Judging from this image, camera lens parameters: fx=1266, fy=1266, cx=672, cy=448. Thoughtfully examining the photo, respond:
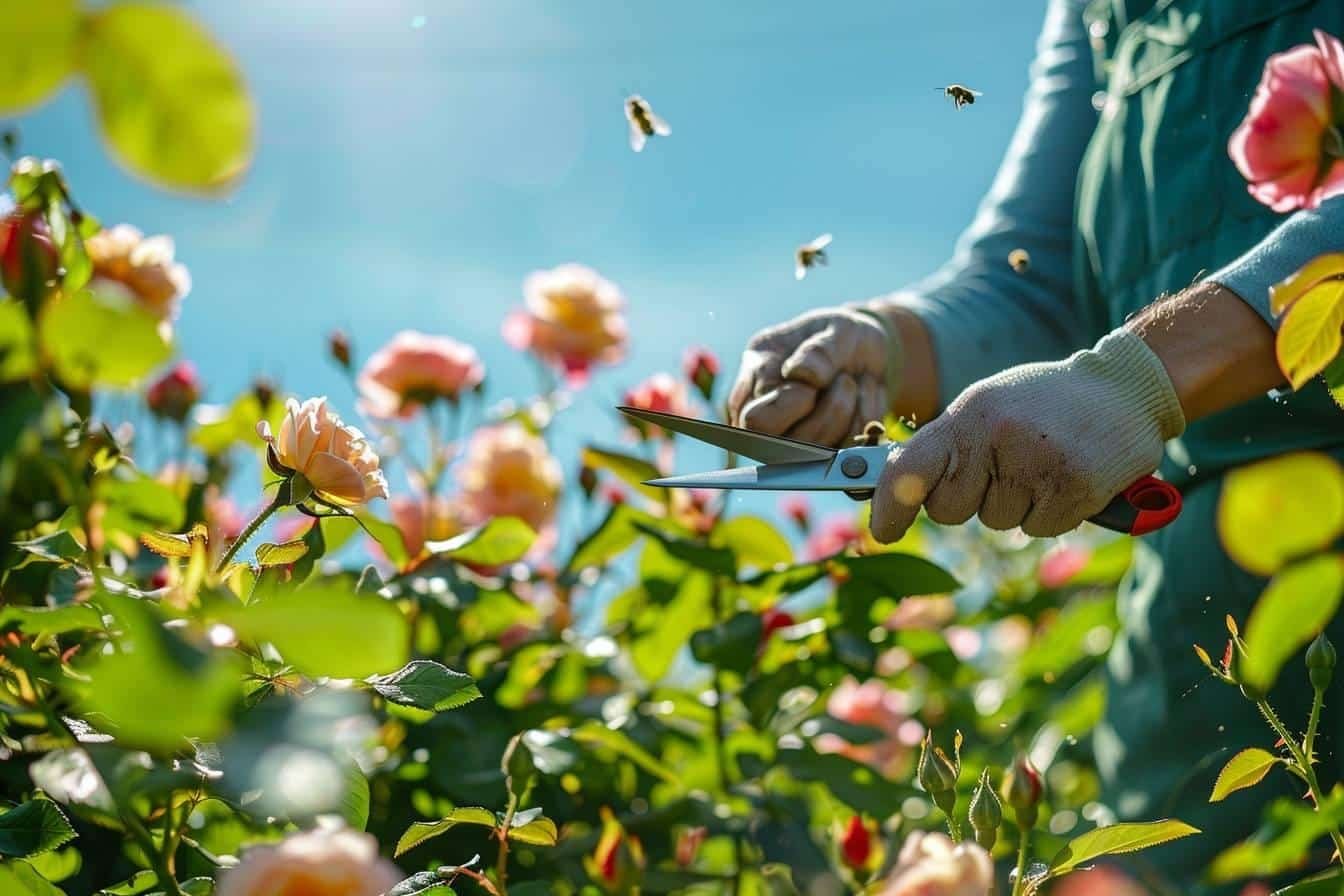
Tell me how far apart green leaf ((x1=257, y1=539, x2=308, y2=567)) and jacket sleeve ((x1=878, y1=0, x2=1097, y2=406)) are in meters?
0.85

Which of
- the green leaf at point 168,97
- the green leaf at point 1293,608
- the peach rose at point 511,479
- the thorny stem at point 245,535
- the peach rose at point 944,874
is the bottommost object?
the peach rose at point 511,479

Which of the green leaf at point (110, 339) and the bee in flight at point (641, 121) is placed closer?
the green leaf at point (110, 339)

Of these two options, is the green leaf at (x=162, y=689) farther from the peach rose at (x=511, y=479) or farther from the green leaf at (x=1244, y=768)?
the peach rose at (x=511, y=479)

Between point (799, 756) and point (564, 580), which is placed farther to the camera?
point (564, 580)

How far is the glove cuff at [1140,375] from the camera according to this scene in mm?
890

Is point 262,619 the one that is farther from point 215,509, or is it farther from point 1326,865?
point 215,509

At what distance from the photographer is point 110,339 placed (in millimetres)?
282

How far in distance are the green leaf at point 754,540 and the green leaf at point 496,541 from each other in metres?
0.27

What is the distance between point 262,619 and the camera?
A: 24 centimetres

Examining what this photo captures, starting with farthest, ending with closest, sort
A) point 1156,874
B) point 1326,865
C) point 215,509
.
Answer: point 215,509 → point 1156,874 → point 1326,865

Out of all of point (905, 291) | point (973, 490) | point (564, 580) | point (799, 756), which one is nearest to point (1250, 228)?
point (905, 291)

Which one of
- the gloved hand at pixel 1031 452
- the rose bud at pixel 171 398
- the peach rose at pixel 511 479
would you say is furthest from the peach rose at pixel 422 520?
the gloved hand at pixel 1031 452

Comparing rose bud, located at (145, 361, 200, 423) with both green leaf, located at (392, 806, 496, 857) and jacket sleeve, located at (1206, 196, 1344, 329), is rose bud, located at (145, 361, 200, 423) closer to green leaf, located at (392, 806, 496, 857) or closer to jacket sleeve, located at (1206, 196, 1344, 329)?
green leaf, located at (392, 806, 496, 857)

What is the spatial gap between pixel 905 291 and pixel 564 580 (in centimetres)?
51
